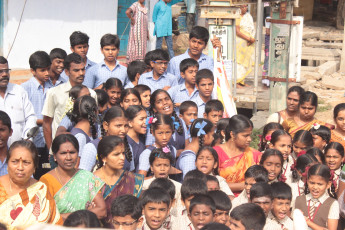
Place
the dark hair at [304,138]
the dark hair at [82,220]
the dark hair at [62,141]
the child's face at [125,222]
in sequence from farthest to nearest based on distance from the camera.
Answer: the dark hair at [304,138]
the dark hair at [62,141]
the child's face at [125,222]
the dark hair at [82,220]

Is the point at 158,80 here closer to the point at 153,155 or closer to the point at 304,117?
the point at 304,117

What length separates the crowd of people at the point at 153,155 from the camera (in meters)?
4.83

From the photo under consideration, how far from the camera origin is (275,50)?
356 inches

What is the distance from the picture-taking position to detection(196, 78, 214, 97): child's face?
23.7ft

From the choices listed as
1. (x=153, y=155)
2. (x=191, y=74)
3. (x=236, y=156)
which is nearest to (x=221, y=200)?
(x=153, y=155)

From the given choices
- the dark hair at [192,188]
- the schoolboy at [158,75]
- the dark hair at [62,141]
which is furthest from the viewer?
the schoolboy at [158,75]

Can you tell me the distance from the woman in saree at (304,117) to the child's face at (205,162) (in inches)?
55.6

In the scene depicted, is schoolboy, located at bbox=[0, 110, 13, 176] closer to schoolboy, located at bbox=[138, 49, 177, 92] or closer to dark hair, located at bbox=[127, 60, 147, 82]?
schoolboy, located at bbox=[138, 49, 177, 92]

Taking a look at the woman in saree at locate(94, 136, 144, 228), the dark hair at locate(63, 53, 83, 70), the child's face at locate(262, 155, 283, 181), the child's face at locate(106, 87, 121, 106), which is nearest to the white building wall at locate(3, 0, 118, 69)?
the dark hair at locate(63, 53, 83, 70)

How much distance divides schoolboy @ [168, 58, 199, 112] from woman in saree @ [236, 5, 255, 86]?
11.3 ft

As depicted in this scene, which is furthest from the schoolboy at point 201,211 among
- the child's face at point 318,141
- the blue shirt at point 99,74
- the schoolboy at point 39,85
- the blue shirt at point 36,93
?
the blue shirt at point 99,74

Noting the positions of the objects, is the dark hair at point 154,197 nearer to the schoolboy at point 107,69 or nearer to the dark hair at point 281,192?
the dark hair at point 281,192

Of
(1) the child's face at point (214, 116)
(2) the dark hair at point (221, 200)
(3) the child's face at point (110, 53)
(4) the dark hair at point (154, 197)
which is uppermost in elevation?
(3) the child's face at point (110, 53)

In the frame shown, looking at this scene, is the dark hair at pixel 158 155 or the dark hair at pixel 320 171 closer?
the dark hair at pixel 320 171
